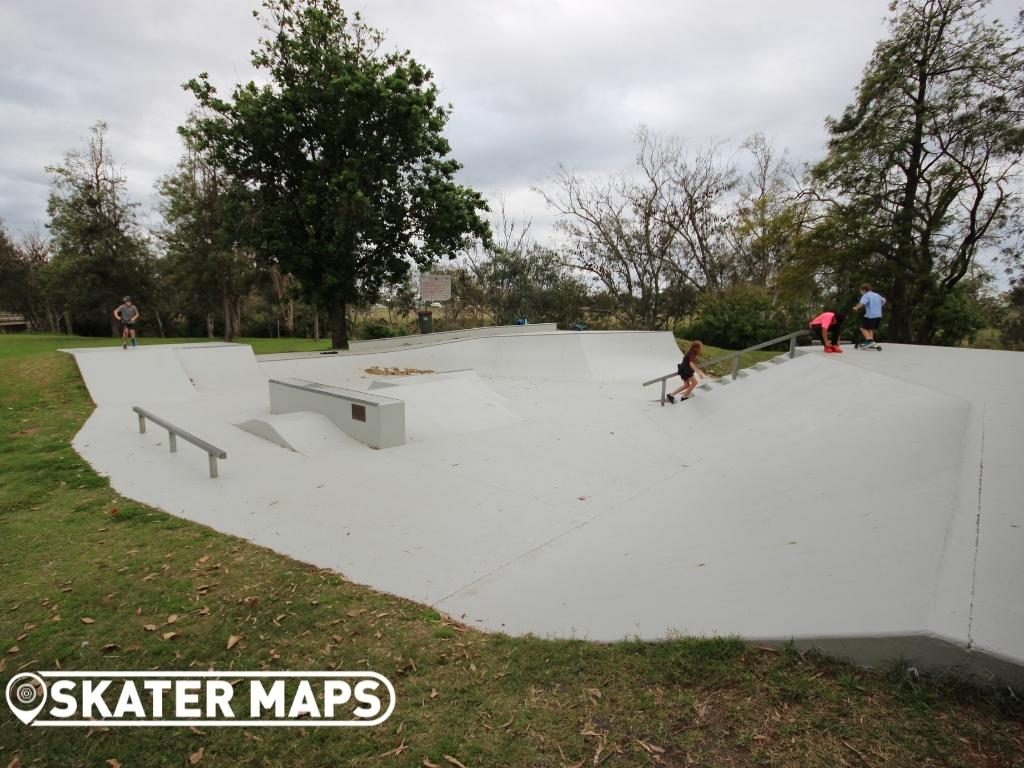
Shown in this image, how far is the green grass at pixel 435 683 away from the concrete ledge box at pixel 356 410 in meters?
3.50

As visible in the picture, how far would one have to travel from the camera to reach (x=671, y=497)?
221 inches

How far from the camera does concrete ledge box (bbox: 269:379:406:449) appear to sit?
7.74 meters

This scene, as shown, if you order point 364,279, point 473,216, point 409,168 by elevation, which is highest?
point 409,168

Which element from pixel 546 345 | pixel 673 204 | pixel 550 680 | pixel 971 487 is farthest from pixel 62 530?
pixel 673 204

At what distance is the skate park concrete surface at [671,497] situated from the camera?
98.4 inches

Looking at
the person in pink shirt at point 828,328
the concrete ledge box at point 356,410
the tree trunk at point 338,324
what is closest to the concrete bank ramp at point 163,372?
the concrete ledge box at point 356,410

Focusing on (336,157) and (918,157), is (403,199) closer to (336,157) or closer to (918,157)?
(336,157)

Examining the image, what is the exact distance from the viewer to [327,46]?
51.6 ft

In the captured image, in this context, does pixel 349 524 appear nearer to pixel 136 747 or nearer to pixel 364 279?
pixel 136 747

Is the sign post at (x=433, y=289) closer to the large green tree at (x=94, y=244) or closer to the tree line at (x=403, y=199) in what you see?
the tree line at (x=403, y=199)

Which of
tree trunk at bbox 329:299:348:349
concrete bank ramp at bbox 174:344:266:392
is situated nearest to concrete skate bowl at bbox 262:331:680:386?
concrete bank ramp at bbox 174:344:266:392

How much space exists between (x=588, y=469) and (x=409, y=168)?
1404cm

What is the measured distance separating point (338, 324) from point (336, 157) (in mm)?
5692

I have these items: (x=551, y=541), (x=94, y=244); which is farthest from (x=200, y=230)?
(x=551, y=541)
